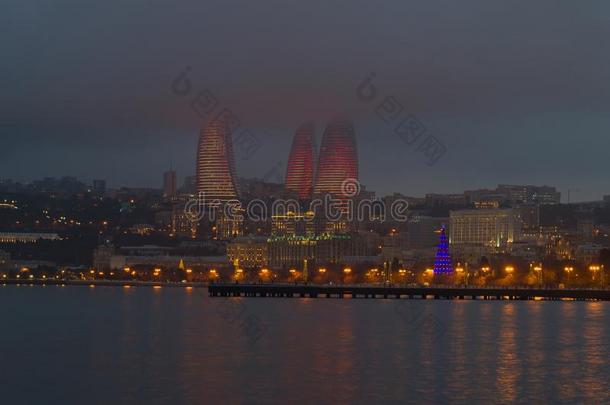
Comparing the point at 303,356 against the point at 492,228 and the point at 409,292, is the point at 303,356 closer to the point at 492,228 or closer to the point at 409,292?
the point at 409,292

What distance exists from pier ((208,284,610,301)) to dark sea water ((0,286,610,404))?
2408 cm

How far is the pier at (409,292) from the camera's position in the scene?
373 feet

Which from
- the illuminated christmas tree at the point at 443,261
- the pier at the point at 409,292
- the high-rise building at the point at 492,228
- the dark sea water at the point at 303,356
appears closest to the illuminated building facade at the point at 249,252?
the high-rise building at the point at 492,228

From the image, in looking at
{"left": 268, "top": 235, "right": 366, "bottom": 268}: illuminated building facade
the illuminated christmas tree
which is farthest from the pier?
{"left": 268, "top": 235, "right": 366, "bottom": 268}: illuminated building facade

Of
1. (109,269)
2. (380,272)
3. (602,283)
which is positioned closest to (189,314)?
(602,283)

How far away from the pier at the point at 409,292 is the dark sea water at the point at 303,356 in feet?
79.0

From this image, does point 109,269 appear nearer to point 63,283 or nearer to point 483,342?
point 63,283

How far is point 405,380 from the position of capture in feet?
157

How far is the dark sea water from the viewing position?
147 feet

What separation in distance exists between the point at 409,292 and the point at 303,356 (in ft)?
202

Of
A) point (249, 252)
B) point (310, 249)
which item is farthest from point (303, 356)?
point (249, 252)

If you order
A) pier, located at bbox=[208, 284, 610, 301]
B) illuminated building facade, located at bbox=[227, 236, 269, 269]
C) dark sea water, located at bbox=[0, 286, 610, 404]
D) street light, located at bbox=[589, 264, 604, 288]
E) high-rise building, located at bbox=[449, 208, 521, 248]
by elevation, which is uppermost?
high-rise building, located at bbox=[449, 208, 521, 248]

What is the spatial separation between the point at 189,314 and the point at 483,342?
26198 mm

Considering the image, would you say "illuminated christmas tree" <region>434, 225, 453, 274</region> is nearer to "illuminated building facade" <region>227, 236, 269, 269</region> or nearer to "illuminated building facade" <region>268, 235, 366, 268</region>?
"illuminated building facade" <region>268, 235, 366, 268</region>
